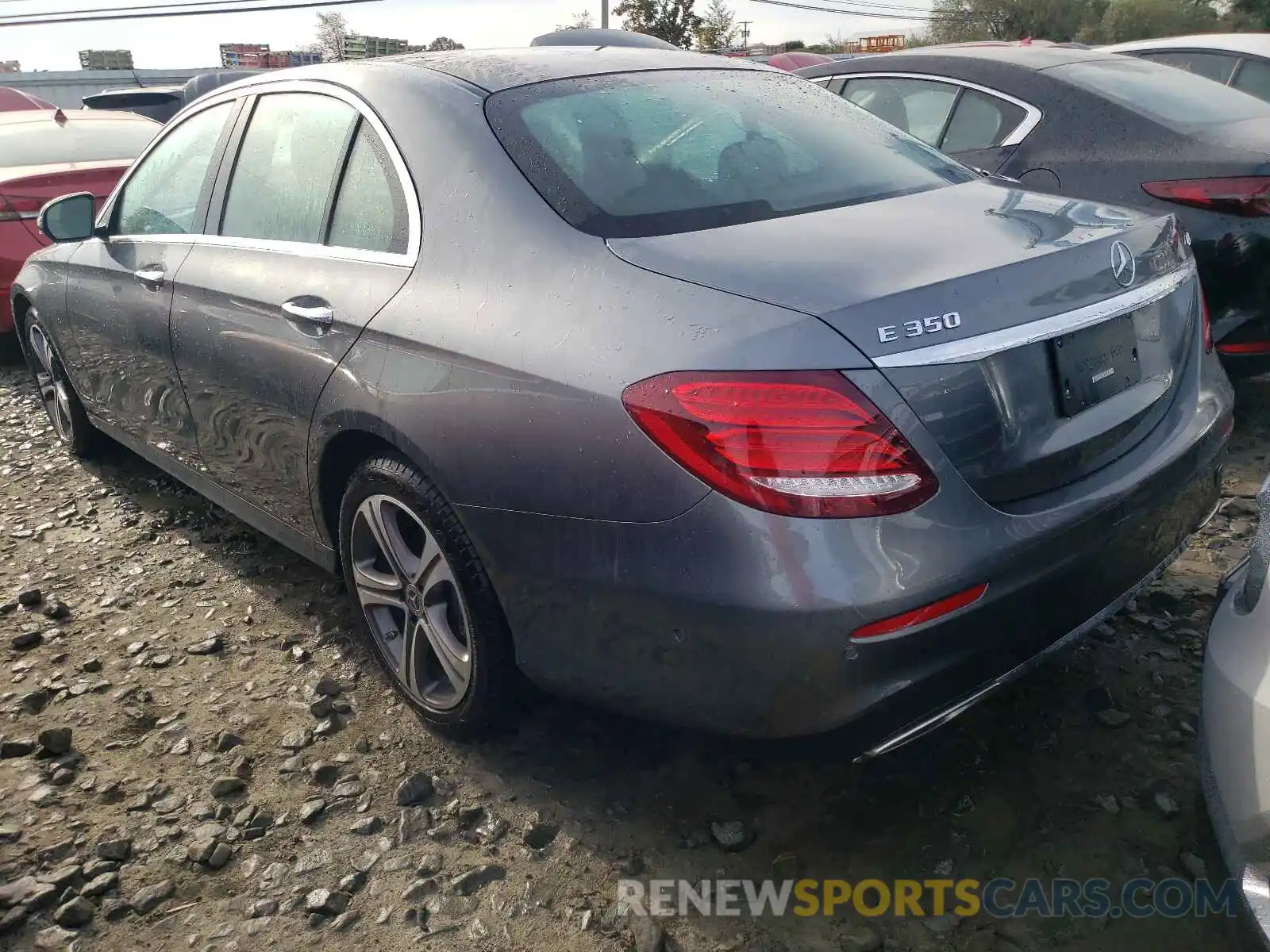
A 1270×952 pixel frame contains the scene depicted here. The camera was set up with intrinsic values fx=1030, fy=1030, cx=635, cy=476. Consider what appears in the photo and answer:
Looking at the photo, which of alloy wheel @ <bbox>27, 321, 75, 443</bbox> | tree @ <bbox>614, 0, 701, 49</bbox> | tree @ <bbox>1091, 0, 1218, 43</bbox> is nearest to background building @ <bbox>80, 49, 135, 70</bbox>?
tree @ <bbox>614, 0, 701, 49</bbox>

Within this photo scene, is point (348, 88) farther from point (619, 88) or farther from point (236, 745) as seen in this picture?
point (236, 745)

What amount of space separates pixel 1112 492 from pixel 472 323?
1.27 meters

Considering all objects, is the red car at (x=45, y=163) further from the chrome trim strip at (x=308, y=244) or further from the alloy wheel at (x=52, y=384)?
the chrome trim strip at (x=308, y=244)

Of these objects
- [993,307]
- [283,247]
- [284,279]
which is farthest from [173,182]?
[993,307]

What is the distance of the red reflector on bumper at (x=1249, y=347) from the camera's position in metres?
3.69

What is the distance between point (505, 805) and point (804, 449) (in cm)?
116

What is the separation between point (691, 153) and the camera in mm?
2320

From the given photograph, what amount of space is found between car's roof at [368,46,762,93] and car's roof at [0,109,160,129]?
5232 millimetres

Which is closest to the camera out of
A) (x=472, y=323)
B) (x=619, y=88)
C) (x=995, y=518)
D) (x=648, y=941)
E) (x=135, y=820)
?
(x=995, y=518)

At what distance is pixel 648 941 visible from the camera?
1896mm

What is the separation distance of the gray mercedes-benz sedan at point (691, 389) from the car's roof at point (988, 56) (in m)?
1.98

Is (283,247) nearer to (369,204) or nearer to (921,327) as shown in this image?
(369,204)

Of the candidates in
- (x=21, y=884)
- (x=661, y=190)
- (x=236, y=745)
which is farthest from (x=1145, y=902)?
(x=21, y=884)

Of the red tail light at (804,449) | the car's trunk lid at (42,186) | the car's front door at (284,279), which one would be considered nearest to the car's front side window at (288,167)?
the car's front door at (284,279)
